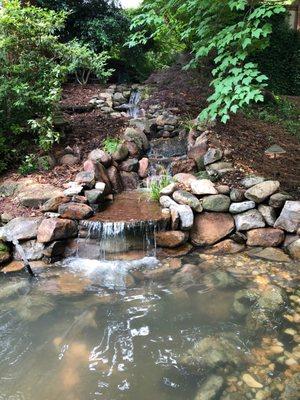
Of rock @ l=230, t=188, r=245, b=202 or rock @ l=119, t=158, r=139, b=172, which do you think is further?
rock @ l=119, t=158, r=139, b=172

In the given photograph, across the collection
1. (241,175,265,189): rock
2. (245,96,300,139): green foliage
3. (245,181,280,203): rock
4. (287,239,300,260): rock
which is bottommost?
(287,239,300,260): rock

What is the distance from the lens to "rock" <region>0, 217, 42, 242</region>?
4758 mm

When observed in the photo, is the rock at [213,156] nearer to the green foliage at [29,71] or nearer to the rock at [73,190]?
the rock at [73,190]

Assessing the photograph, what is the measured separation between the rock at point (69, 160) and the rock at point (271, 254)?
130 inches

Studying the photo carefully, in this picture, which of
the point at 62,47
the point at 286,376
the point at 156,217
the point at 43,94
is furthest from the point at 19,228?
the point at 286,376

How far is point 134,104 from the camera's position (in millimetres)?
8648

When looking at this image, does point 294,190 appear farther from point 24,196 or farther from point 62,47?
point 62,47

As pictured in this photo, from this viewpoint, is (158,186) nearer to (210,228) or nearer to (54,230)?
(210,228)

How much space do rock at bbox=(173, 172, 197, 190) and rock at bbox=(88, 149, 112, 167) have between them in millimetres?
1178

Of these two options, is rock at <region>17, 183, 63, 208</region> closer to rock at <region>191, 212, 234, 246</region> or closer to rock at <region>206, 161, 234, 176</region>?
rock at <region>191, 212, 234, 246</region>

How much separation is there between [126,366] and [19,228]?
272cm

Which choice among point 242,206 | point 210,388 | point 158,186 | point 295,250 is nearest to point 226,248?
point 242,206

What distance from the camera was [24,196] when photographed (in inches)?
207

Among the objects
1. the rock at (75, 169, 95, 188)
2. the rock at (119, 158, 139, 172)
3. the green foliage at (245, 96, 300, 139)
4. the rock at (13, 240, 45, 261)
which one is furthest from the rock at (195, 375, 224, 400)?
the green foliage at (245, 96, 300, 139)
